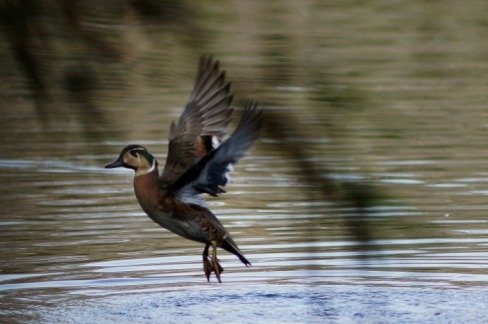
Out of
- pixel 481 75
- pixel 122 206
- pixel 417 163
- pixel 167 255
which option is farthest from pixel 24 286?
pixel 481 75

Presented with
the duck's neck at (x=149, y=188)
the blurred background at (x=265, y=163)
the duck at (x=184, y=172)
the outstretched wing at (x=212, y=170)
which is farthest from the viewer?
the duck's neck at (x=149, y=188)

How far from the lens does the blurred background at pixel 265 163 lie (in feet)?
5.94

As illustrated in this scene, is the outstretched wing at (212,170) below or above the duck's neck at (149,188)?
above

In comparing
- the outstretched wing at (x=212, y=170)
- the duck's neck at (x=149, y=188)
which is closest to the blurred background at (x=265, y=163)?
the outstretched wing at (x=212, y=170)

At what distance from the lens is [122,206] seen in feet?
27.9

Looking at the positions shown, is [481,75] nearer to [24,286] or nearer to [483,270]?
[483,270]

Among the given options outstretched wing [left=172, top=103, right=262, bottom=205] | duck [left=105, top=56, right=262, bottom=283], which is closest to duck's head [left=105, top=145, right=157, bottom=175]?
duck [left=105, top=56, right=262, bottom=283]

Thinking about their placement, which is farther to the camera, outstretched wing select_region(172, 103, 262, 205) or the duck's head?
the duck's head

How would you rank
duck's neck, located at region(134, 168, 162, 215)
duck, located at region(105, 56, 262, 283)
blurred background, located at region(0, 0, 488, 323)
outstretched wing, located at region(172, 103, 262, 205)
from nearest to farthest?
blurred background, located at region(0, 0, 488, 323), outstretched wing, located at region(172, 103, 262, 205), duck, located at region(105, 56, 262, 283), duck's neck, located at region(134, 168, 162, 215)

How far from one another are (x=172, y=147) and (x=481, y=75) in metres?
8.63

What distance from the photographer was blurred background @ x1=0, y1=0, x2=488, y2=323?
181cm

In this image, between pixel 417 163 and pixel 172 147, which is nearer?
pixel 172 147

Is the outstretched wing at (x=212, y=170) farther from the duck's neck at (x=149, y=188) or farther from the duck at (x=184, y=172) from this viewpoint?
the duck's neck at (x=149, y=188)

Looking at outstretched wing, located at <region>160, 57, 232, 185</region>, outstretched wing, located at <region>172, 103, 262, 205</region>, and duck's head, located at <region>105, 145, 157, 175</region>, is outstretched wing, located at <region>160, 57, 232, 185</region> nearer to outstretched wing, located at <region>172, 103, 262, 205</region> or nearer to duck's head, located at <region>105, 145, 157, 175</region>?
duck's head, located at <region>105, 145, 157, 175</region>
